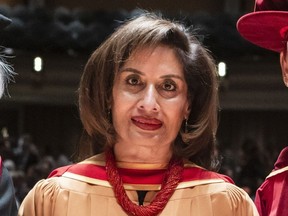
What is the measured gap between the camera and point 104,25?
18.9ft

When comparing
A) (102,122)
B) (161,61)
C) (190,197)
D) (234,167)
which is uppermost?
(161,61)

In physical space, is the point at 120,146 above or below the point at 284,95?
above

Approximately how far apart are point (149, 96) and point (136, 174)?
0.81ft

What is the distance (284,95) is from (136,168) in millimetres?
4319

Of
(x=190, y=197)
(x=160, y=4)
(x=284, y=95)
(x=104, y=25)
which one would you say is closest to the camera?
(x=190, y=197)

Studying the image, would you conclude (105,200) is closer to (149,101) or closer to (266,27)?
(149,101)

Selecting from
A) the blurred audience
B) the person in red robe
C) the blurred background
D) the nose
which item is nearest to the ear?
the person in red robe

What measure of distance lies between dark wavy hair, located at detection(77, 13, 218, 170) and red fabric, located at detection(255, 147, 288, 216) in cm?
→ 22

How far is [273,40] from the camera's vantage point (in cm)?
274

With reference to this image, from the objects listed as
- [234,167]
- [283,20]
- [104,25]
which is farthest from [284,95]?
[283,20]

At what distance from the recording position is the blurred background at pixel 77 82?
225 inches

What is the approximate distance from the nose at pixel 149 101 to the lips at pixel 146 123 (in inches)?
1.2

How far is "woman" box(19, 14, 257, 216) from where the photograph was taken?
250cm

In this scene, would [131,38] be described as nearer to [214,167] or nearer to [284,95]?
[214,167]
